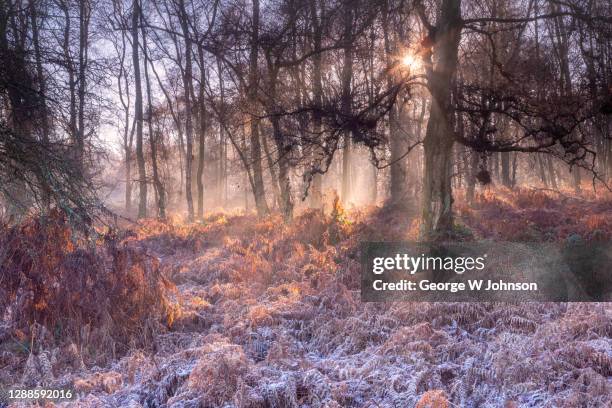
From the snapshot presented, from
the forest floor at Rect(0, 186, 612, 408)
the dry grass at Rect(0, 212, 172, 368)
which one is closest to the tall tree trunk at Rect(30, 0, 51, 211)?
the dry grass at Rect(0, 212, 172, 368)

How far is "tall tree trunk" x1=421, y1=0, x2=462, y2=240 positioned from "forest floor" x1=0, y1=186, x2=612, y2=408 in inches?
70.8

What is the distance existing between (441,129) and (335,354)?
183 inches

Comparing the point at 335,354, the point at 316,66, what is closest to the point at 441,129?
the point at 335,354

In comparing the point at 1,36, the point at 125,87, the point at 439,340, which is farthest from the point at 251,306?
the point at 125,87

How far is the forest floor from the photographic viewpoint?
4.05m

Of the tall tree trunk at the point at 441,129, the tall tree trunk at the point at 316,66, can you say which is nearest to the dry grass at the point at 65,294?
the tall tree trunk at the point at 316,66

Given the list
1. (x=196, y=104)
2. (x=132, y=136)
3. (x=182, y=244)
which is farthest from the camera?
(x=132, y=136)

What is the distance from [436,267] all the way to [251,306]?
113 inches

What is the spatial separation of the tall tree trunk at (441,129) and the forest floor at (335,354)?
5.90 ft

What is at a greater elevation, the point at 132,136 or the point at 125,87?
the point at 125,87

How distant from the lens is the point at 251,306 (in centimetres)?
645

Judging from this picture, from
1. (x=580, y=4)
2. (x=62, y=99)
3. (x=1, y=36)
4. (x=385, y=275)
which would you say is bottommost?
(x=385, y=275)

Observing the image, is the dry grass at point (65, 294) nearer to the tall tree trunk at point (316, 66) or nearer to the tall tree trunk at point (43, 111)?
the tall tree trunk at point (43, 111)

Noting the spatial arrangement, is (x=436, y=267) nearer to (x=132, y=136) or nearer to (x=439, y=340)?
(x=439, y=340)
